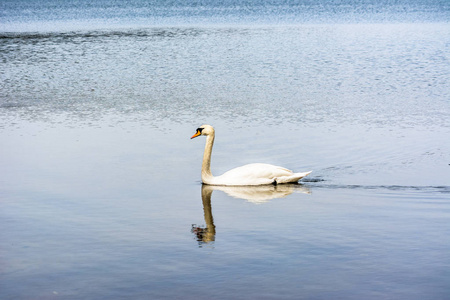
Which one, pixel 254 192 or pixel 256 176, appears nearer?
pixel 254 192

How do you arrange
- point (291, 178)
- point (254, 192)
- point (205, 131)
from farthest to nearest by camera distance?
point (205, 131)
point (291, 178)
point (254, 192)

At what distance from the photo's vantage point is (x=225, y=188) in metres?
12.0

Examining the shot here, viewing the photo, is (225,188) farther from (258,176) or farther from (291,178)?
(291,178)

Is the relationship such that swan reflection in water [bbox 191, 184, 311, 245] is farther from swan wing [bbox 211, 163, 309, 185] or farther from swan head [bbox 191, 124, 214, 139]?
swan head [bbox 191, 124, 214, 139]

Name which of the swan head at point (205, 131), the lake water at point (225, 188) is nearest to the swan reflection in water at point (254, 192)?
the lake water at point (225, 188)

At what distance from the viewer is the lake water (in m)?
7.55

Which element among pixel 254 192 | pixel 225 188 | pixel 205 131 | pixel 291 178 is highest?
pixel 205 131

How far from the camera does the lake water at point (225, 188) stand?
24.8 feet

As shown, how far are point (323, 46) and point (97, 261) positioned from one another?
30728 millimetres

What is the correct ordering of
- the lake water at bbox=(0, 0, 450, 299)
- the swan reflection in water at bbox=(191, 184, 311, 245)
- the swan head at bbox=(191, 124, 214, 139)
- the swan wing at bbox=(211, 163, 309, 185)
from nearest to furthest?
the lake water at bbox=(0, 0, 450, 299), the swan reflection in water at bbox=(191, 184, 311, 245), the swan wing at bbox=(211, 163, 309, 185), the swan head at bbox=(191, 124, 214, 139)

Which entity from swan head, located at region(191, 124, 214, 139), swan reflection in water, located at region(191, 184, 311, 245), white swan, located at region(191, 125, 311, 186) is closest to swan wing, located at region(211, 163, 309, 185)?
white swan, located at region(191, 125, 311, 186)

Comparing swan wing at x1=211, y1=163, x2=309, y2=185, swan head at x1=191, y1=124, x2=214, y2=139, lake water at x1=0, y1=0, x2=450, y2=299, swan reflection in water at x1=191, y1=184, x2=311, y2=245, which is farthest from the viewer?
swan head at x1=191, y1=124, x2=214, y2=139

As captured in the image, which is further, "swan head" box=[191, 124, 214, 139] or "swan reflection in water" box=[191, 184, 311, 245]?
"swan head" box=[191, 124, 214, 139]

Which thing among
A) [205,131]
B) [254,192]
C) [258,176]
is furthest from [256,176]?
[205,131]
